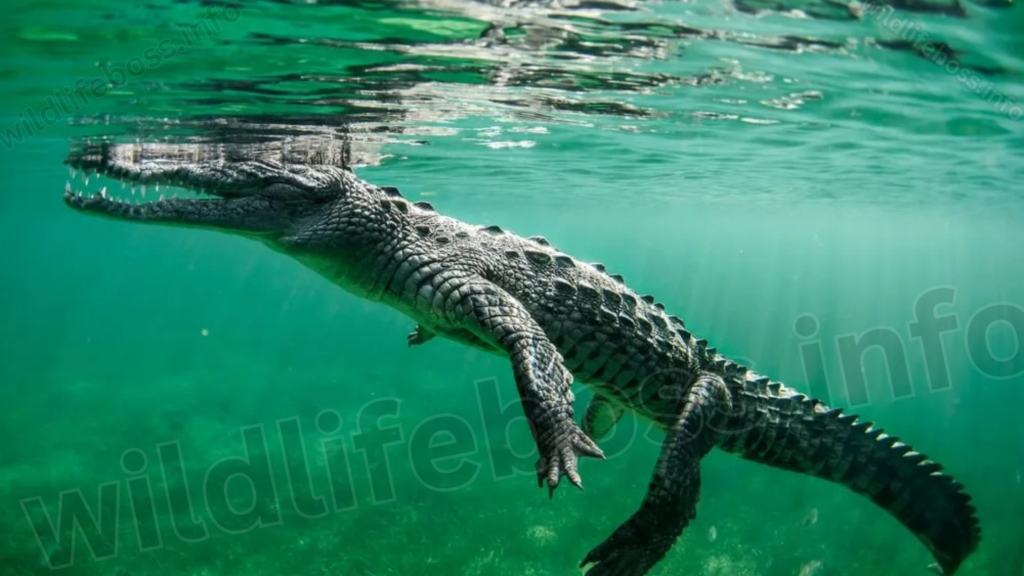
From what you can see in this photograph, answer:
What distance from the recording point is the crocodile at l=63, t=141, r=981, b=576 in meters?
5.24

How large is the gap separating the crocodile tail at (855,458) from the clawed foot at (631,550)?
1.14 metres

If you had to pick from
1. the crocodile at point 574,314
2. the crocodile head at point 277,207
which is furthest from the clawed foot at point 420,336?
the crocodile head at point 277,207

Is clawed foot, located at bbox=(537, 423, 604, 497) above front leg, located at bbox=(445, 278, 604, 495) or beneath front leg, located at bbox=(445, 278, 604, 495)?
beneath

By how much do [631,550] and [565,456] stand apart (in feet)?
3.96

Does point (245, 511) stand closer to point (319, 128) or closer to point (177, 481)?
point (177, 481)

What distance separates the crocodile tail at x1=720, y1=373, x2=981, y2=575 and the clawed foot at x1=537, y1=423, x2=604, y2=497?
1.90 metres

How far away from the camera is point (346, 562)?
10625 mm

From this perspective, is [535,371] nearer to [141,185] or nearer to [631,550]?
[631,550]

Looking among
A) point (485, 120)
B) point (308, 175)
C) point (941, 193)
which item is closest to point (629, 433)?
point (485, 120)

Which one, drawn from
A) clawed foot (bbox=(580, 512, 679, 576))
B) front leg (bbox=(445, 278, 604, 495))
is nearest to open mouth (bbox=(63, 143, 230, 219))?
front leg (bbox=(445, 278, 604, 495))

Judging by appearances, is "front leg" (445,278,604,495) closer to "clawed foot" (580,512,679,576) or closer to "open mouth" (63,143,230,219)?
"clawed foot" (580,512,679,576)

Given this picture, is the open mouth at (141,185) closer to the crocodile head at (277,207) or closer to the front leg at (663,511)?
the crocodile head at (277,207)

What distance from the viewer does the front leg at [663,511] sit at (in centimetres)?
473

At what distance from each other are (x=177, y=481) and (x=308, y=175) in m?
10.6
